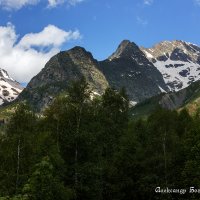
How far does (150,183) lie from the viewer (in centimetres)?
5716

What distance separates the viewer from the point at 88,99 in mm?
64250

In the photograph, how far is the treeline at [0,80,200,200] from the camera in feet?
175

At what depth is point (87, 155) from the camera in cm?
5997

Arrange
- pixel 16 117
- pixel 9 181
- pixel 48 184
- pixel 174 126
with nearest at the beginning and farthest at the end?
pixel 48 184 → pixel 9 181 → pixel 16 117 → pixel 174 126

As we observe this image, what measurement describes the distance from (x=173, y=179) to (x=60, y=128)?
16.7 metres

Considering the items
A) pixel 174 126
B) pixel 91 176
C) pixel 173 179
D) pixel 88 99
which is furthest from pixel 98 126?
pixel 174 126

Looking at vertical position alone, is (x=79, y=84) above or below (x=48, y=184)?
above

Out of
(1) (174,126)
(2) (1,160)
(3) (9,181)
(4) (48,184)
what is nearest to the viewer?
(4) (48,184)

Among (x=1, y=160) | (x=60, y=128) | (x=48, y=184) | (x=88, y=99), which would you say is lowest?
(x=48, y=184)

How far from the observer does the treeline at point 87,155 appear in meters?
53.4

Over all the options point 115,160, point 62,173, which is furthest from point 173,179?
point 62,173

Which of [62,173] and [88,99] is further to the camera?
[88,99]

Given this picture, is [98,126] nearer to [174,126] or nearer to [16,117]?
[16,117]

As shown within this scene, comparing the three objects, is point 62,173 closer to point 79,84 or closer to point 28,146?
point 28,146
